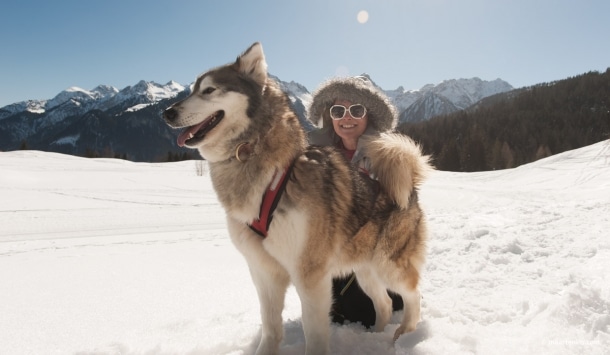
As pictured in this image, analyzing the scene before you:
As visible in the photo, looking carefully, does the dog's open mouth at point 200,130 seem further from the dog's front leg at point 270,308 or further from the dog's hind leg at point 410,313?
the dog's hind leg at point 410,313

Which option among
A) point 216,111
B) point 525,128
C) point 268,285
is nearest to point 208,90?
point 216,111

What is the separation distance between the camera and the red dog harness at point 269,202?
7.60 ft

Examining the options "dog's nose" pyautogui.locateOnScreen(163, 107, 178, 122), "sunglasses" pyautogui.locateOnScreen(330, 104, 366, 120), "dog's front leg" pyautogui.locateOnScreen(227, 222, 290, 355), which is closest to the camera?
"dog's nose" pyautogui.locateOnScreen(163, 107, 178, 122)

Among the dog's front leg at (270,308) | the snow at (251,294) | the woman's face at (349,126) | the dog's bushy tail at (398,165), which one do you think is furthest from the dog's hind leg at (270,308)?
the woman's face at (349,126)

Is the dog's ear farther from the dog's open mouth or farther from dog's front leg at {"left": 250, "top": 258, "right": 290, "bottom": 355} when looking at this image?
dog's front leg at {"left": 250, "top": 258, "right": 290, "bottom": 355}

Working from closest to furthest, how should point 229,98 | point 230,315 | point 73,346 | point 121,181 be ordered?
point 229,98
point 73,346
point 230,315
point 121,181

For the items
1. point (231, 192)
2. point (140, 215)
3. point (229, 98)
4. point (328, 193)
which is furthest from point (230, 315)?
point (140, 215)

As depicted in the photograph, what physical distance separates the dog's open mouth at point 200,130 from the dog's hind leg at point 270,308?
3.33 feet

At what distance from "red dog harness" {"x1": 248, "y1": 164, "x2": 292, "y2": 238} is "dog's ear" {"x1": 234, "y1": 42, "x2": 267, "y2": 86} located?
2.42 ft

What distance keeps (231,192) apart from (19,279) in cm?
334

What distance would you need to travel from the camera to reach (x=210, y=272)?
15.0 feet

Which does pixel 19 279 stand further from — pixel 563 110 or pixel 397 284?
pixel 563 110

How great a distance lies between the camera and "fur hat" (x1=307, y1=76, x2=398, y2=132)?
409 cm

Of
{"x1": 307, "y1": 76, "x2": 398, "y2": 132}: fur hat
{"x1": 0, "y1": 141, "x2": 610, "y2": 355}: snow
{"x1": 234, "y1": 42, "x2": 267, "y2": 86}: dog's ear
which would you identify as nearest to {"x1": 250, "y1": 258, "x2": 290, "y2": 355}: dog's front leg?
{"x1": 0, "y1": 141, "x2": 610, "y2": 355}: snow
